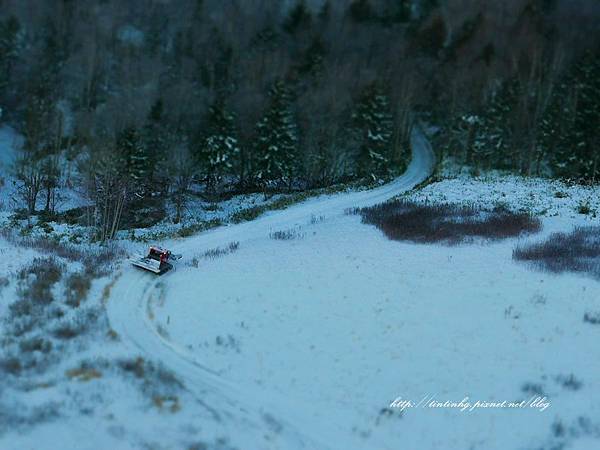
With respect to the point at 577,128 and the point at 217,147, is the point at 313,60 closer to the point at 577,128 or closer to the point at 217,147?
the point at 217,147

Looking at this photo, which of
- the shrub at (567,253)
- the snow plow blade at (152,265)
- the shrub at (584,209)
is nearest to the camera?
the shrub at (567,253)

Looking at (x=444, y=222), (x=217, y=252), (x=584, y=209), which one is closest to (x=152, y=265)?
(x=217, y=252)

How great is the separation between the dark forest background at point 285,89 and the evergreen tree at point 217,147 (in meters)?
0.12

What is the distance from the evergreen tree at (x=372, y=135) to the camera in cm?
5025

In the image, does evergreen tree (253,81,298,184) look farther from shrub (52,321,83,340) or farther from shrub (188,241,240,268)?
shrub (52,321,83,340)

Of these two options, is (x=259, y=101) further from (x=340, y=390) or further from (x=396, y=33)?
(x=340, y=390)

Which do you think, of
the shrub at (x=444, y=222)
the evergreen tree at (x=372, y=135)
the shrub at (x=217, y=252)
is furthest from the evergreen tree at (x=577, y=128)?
the shrub at (x=217, y=252)

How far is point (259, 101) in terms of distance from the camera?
58875 mm

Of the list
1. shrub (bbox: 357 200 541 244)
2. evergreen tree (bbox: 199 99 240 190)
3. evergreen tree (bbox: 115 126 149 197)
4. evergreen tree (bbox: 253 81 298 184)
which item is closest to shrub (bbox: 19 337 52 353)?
shrub (bbox: 357 200 541 244)

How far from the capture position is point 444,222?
103 feet

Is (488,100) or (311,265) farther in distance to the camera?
(488,100)

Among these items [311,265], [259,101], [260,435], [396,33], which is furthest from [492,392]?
[396,33]

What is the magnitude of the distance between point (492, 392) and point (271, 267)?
11305 mm

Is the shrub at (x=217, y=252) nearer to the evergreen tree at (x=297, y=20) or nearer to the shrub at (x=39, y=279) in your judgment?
the shrub at (x=39, y=279)
